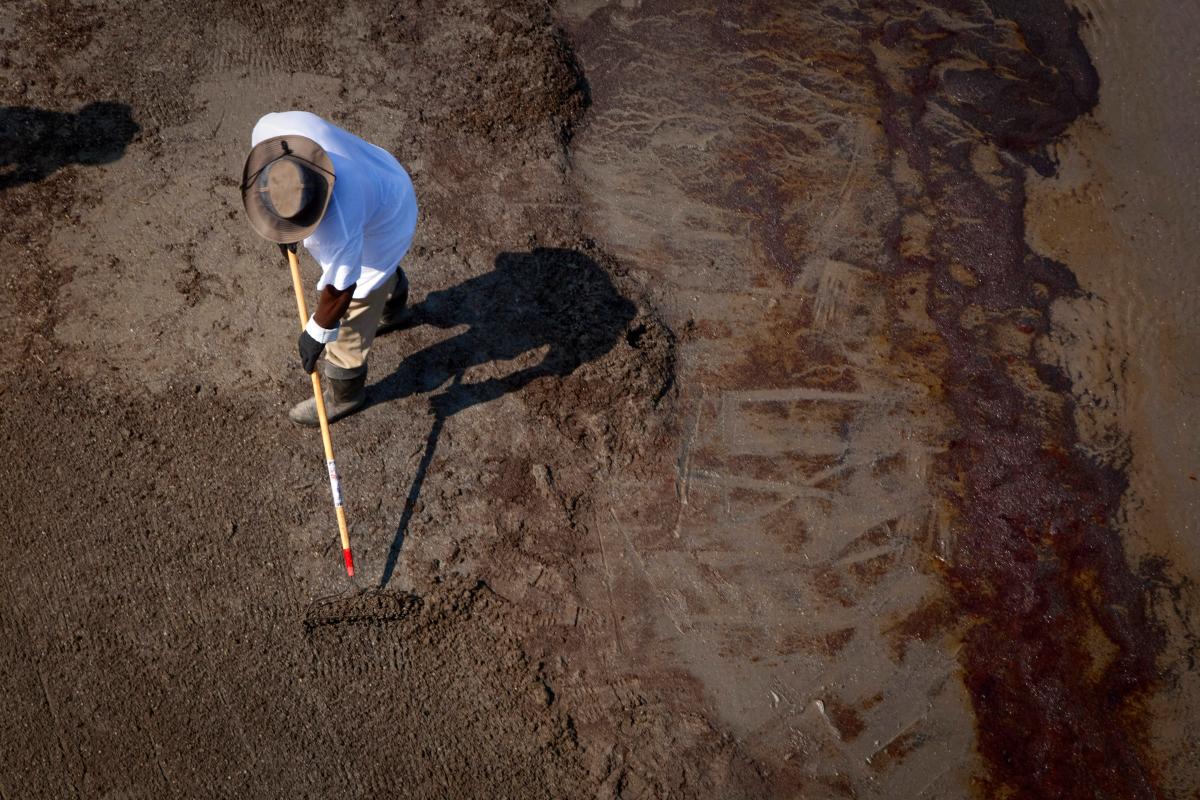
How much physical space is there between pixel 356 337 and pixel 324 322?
349 millimetres

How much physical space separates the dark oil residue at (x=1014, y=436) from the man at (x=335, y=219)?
11.3 ft

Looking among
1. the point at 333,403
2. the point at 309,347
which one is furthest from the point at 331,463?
the point at 309,347

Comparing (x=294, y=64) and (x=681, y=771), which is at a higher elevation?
(x=294, y=64)

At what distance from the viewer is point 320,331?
4035 millimetres

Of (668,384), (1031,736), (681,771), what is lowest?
(681,771)

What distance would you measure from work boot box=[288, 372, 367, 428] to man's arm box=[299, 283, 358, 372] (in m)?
0.39

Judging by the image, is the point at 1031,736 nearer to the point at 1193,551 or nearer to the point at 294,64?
the point at 1193,551

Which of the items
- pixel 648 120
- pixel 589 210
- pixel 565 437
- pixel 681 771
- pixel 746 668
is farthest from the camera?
pixel 648 120

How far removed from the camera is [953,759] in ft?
14.3

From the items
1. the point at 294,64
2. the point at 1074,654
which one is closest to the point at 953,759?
the point at 1074,654

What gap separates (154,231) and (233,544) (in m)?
2.12

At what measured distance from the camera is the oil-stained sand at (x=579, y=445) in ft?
13.5

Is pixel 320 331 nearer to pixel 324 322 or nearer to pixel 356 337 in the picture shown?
pixel 324 322

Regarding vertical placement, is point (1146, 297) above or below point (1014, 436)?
above
